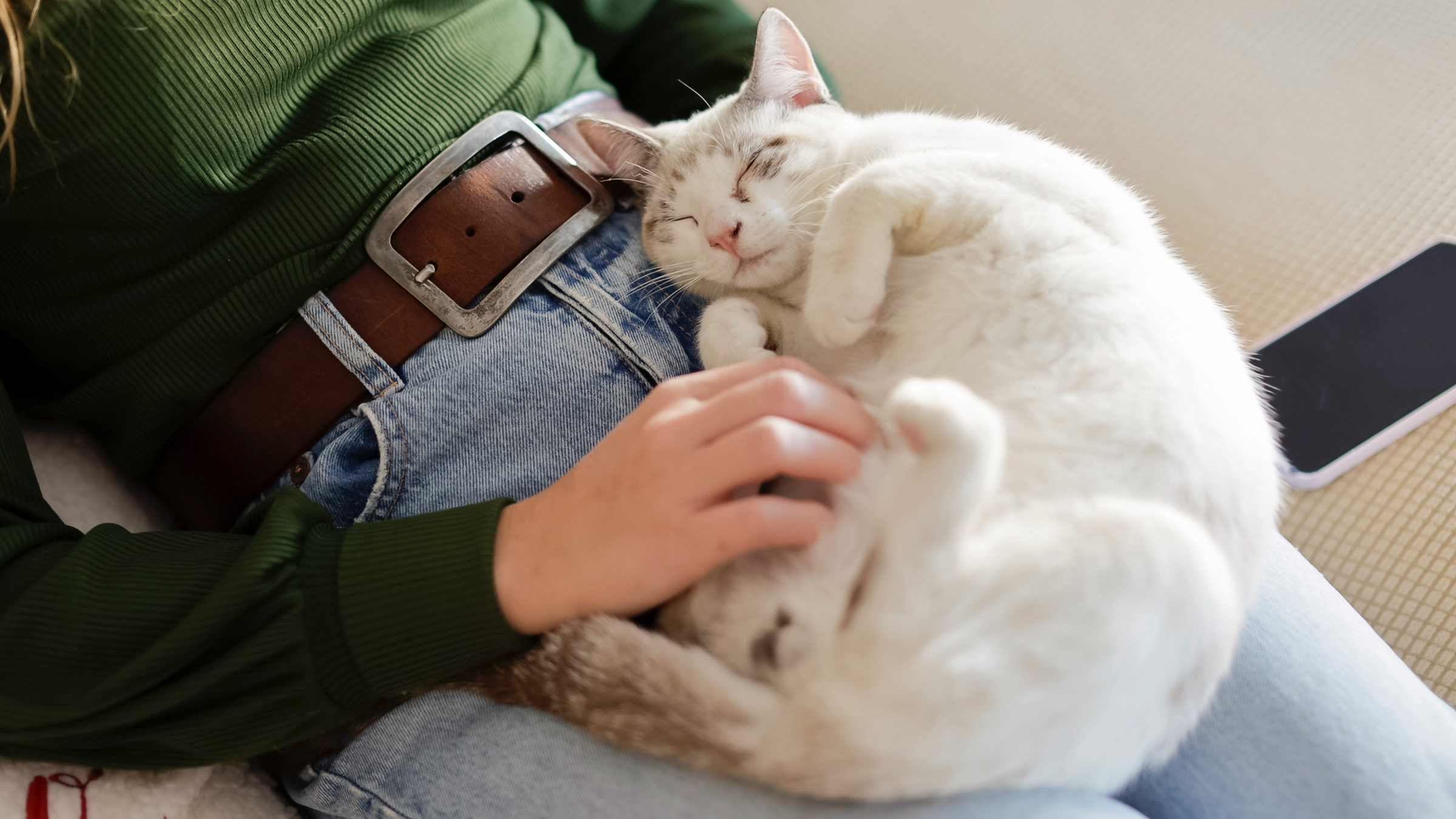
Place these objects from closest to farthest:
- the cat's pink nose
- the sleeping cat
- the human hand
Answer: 1. the sleeping cat
2. the human hand
3. the cat's pink nose

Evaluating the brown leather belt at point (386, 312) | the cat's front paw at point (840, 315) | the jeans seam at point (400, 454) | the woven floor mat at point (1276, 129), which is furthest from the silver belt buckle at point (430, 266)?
the woven floor mat at point (1276, 129)

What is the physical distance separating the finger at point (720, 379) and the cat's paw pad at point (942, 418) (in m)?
0.16

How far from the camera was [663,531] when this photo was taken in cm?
73

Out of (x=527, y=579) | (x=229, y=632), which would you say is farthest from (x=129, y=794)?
(x=527, y=579)

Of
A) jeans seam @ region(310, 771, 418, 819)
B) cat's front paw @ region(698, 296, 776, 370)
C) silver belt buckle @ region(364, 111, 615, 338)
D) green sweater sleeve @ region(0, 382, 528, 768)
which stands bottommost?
jeans seam @ region(310, 771, 418, 819)

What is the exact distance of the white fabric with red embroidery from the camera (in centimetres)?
80

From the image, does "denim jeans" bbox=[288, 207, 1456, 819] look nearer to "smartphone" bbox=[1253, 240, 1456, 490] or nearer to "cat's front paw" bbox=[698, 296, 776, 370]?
"cat's front paw" bbox=[698, 296, 776, 370]

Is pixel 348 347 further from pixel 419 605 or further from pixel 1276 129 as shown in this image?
pixel 1276 129

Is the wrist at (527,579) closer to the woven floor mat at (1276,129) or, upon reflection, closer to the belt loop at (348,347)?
the belt loop at (348,347)

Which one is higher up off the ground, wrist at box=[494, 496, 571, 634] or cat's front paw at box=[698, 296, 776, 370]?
cat's front paw at box=[698, 296, 776, 370]

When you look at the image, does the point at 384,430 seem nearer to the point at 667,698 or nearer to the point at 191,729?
the point at 191,729

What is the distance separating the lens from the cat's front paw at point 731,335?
943 millimetres

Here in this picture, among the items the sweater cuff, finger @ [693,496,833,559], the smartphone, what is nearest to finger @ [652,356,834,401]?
finger @ [693,496,833,559]

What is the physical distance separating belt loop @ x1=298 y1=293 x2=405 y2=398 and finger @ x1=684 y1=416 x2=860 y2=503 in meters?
0.45
